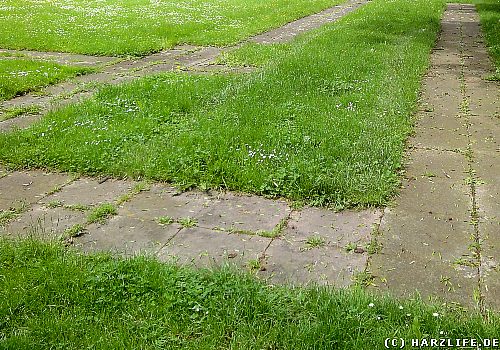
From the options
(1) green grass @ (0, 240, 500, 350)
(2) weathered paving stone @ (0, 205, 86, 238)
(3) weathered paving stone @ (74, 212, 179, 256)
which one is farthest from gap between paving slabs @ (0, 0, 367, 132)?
(1) green grass @ (0, 240, 500, 350)

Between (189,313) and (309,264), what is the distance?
3.06 feet

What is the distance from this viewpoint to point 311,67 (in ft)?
30.2

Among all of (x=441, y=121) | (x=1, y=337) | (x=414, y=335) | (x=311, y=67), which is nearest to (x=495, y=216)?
(x=414, y=335)

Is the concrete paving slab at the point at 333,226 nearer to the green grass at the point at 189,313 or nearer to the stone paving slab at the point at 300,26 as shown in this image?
the green grass at the point at 189,313

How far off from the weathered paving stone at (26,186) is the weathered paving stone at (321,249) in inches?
88.7

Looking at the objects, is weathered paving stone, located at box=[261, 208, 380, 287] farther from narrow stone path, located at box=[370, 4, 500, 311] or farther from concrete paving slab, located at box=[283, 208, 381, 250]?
narrow stone path, located at box=[370, 4, 500, 311]

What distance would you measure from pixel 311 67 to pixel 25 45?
7.14m

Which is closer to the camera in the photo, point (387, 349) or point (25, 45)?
point (387, 349)

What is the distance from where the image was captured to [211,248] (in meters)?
3.95

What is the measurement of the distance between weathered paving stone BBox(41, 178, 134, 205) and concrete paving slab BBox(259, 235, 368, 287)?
1.66 m

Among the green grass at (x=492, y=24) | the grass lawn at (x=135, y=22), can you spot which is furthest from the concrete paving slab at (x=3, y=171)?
the green grass at (x=492, y=24)

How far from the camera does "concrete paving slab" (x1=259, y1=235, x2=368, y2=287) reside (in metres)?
3.55

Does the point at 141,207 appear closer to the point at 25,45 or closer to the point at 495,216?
the point at 495,216

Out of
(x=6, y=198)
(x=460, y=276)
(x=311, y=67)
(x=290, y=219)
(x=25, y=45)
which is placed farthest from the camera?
(x=25, y=45)
